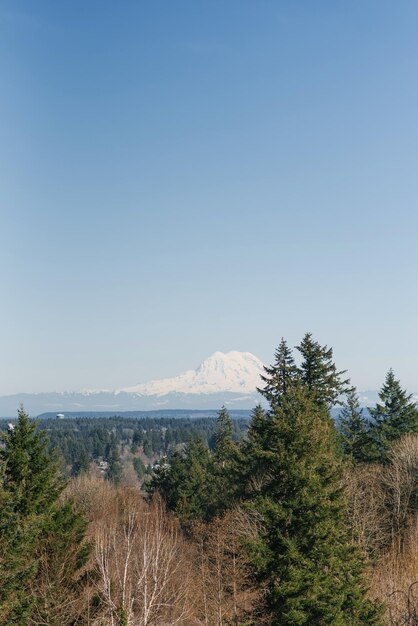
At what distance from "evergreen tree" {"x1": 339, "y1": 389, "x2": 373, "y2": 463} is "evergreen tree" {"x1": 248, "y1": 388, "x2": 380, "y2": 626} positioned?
87.4 feet

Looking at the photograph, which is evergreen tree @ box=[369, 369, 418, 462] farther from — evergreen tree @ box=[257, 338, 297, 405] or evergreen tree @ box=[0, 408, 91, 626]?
evergreen tree @ box=[0, 408, 91, 626]

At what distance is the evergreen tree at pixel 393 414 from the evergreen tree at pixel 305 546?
33.3 meters

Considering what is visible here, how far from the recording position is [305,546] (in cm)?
2106

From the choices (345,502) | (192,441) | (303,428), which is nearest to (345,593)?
(345,502)

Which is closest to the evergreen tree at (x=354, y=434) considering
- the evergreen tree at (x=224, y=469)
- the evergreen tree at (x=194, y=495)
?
the evergreen tree at (x=224, y=469)

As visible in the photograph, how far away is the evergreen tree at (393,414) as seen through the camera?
54031 millimetres

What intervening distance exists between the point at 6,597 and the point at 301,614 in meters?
10.3

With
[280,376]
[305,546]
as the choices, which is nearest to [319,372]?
[280,376]

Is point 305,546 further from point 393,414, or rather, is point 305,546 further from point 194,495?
point 194,495

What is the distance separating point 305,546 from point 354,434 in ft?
126

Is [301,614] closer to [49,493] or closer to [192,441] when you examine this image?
[49,493]

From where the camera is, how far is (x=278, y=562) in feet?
68.3

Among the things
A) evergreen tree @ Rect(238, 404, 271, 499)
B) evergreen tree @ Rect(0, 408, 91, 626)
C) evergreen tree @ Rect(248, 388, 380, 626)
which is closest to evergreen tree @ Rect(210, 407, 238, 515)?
evergreen tree @ Rect(238, 404, 271, 499)

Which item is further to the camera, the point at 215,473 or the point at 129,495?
the point at 129,495
